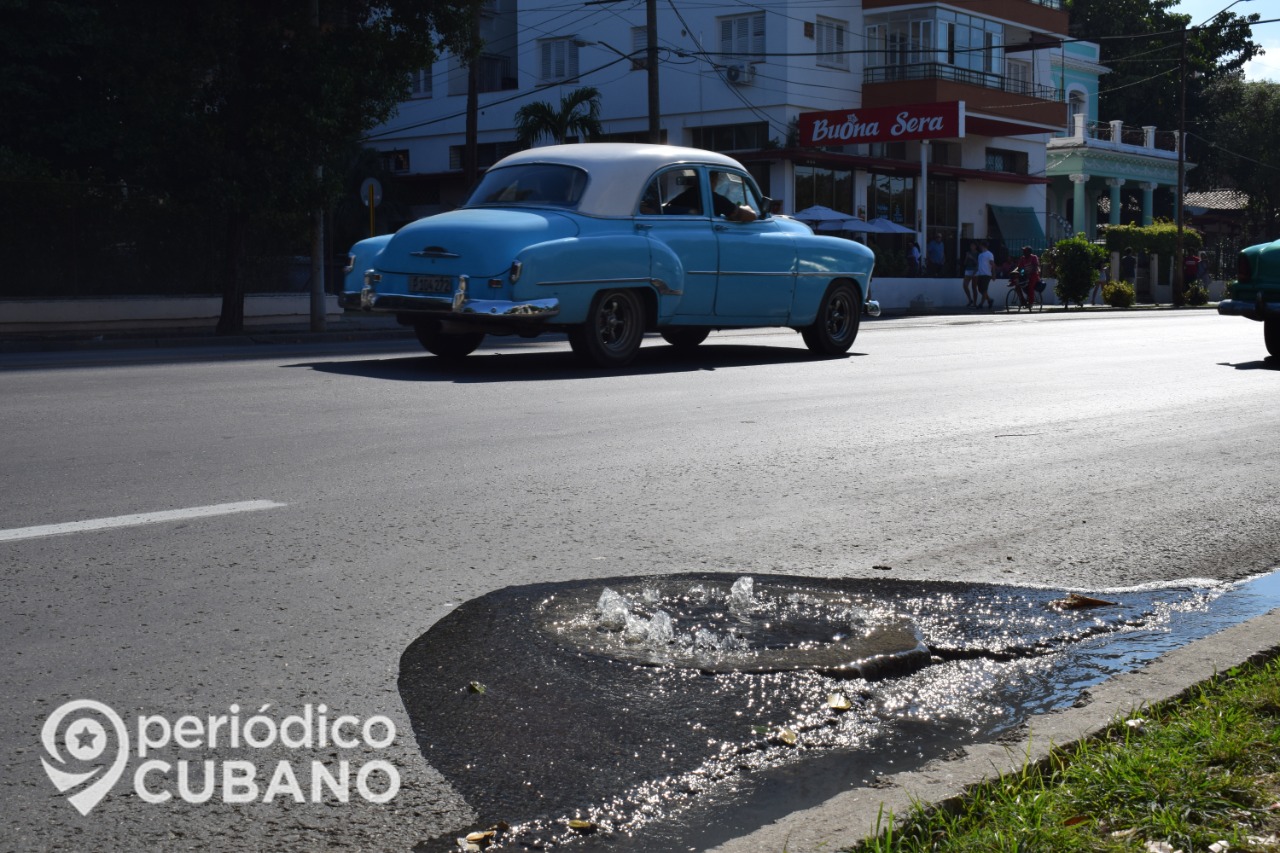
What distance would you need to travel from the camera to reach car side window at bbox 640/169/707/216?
13469mm

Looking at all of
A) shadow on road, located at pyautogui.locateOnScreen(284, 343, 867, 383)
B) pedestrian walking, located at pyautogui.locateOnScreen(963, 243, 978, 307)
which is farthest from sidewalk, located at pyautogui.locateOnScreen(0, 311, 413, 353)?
pedestrian walking, located at pyautogui.locateOnScreen(963, 243, 978, 307)

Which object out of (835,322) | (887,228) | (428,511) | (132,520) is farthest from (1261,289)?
(887,228)

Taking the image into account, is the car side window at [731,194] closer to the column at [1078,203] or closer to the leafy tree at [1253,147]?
the column at [1078,203]

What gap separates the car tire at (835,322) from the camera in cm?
1516

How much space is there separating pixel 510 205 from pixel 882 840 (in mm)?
11040

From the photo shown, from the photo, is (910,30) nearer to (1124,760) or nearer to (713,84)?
(713,84)

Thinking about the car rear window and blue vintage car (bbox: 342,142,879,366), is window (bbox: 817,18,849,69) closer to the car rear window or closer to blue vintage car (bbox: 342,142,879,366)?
blue vintage car (bbox: 342,142,879,366)

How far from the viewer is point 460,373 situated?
12.5 m

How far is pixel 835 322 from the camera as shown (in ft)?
50.7

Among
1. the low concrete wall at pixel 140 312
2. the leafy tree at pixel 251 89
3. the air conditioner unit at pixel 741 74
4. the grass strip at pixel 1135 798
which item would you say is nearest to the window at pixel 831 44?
the air conditioner unit at pixel 741 74

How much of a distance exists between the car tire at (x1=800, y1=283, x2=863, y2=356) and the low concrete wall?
12707mm

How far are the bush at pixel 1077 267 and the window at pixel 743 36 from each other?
10412 millimetres

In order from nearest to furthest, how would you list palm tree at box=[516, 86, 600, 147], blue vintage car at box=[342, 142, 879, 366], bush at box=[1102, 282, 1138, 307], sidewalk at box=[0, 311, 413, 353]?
blue vintage car at box=[342, 142, 879, 366] → sidewalk at box=[0, 311, 413, 353] → palm tree at box=[516, 86, 600, 147] → bush at box=[1102, 282, 1138, 307]

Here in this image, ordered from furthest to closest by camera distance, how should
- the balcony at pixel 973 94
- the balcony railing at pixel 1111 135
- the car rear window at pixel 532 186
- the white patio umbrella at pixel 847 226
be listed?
the balcony railing at pixel 1111 135, the balcony at pixel 973 94, the white patio umbrella at pixel 847 226, the car rear window at pixel 532 186
